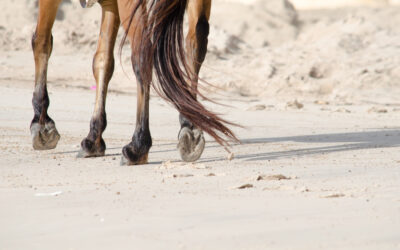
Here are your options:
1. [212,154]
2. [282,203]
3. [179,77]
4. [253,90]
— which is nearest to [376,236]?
[282,203]

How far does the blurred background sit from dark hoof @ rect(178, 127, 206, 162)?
5.48 metres

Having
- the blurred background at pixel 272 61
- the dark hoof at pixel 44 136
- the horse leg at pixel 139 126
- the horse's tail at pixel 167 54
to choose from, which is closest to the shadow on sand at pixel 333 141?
the horse leg at pixel 139 126

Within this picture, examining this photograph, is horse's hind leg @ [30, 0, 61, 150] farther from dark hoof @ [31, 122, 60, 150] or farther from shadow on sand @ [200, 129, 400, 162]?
shadow on sand @ [200, 129, 400, 162]

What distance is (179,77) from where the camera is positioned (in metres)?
4.54

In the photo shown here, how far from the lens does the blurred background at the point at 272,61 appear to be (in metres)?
11.1

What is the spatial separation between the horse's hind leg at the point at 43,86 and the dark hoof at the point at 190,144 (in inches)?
48.6

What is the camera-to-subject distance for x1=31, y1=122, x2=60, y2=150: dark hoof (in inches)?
222

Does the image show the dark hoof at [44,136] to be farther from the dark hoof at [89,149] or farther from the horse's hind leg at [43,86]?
the dark hoof at [89,149]

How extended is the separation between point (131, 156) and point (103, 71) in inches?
39.6

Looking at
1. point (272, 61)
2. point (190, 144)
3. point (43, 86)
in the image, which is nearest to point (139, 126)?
point (190, 144)

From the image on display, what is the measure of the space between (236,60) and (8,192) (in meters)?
9.27

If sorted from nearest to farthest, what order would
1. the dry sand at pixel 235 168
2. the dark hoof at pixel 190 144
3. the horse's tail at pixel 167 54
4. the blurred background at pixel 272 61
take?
the dry sand at pixel 235 168
the horse's tail at pixel 167 54
the dark hoof at pixel 190 144
the blurred background at pixel 272 61

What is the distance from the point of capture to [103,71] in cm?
555

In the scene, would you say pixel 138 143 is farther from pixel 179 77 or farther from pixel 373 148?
pixel 373 148
